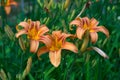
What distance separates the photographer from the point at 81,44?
2.06 metres

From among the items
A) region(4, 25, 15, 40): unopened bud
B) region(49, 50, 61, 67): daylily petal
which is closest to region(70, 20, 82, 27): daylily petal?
region(49, 50, 61, 67): daylily petal

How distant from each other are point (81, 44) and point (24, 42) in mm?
299

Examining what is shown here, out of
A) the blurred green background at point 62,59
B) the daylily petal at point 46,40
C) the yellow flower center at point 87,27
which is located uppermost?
the yellow flower center at point 87,27

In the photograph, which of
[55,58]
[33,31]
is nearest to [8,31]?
[33,31]

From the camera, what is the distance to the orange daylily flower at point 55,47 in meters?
1.94

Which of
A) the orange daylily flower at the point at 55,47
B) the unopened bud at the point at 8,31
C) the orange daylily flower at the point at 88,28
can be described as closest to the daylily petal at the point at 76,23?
the orange daylily flower at the point at 88,28

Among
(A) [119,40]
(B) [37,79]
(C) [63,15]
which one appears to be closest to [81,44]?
(B) [37,79]

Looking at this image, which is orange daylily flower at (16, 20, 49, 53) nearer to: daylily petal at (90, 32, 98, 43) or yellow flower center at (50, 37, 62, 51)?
yellow flower center at (50, 37, 62, 51)

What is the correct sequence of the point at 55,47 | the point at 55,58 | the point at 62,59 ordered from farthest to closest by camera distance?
the point at 62,59 < the point at 55,47 < the point at 55,58

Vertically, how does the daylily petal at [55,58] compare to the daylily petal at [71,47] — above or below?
below

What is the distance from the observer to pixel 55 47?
2.04 m

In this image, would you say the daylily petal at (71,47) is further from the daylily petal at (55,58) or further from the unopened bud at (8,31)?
the unopened bud at (8,31)

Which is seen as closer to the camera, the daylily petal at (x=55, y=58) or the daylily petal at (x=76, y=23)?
the daylily petal at (x=55, y=58)

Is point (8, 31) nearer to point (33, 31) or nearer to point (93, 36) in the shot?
point (33, 31)
